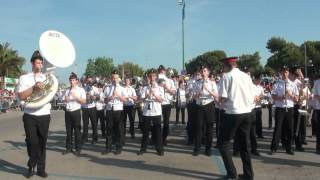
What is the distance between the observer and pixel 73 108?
11.1 meters

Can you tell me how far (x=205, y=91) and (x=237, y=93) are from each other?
2.85 m

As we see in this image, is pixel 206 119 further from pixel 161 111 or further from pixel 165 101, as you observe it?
pixel 165 101

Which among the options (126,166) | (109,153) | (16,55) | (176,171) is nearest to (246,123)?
(176,171)

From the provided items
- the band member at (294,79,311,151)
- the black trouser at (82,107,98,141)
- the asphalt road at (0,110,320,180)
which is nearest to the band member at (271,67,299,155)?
the asphalt road at (0,110,320,180)

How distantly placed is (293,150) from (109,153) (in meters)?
4.35

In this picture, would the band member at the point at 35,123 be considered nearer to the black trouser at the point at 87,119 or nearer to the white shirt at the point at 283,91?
the black trouser at the point at 87,119

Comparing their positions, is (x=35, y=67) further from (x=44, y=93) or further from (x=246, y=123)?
(x=246, y=123)

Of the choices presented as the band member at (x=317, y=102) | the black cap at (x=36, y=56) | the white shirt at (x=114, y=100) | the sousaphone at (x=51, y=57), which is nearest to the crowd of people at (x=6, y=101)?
the white shirt at (x=114, y=100)

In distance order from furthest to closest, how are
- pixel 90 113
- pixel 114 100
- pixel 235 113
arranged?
pixel 90 113, pixel 114 100, pixel 235 113

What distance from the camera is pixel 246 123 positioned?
308 inches

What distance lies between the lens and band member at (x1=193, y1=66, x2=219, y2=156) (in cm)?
1055

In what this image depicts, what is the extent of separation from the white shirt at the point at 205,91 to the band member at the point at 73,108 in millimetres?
2745

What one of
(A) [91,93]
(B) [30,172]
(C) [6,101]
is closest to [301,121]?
(A) [91,93]

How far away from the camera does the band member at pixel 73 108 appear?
11047 millimetres
